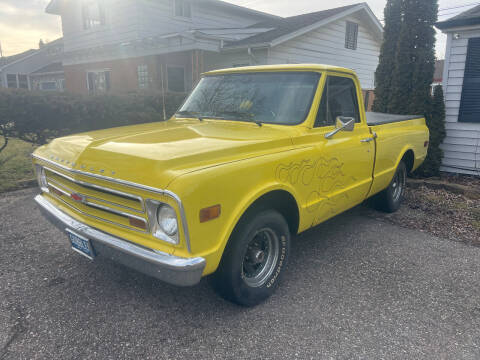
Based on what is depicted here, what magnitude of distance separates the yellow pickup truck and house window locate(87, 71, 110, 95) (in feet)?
49.7

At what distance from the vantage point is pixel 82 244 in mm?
2779

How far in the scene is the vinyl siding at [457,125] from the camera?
7.14 metres

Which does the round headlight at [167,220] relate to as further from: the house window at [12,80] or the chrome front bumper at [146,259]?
the house window at [12,80]

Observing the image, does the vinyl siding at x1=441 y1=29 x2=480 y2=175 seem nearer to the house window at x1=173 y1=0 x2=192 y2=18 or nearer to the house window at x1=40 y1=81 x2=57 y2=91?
the house window at x1=173 y1=0 x2=192 y2=18

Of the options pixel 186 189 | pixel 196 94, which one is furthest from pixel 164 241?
pixel 196 94

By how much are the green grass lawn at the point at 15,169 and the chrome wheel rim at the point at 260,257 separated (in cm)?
528

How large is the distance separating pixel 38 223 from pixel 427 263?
4.79 m

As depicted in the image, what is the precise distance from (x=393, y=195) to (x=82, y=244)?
14.4 feet

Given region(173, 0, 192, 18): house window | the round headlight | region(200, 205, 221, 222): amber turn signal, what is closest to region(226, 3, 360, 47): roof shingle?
region(173, 0, 192, 18): house window

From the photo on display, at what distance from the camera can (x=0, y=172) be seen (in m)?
7.09

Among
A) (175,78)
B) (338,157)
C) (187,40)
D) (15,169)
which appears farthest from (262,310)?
(175,78)

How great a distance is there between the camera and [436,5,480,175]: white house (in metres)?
6.95

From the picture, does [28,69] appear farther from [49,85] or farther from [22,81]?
[49,85]

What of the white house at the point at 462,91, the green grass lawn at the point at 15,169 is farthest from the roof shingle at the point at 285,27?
the green grass lawn at the point at 15,169
